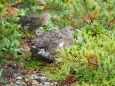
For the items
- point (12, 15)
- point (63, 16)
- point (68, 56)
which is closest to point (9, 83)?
point (12, 15)

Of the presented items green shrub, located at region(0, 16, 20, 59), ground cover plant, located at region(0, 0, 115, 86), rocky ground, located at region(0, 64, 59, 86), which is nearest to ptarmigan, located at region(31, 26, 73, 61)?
ground cover plant, located at region(0, 0, 115, 86)

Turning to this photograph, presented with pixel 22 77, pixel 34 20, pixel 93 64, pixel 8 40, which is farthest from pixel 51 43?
pixel 93 64

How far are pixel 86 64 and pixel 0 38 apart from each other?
11.0ft

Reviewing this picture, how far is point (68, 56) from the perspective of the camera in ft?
10.3

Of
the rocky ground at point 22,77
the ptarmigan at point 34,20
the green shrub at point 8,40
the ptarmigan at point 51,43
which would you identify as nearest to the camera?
the green shrub at point 8,40

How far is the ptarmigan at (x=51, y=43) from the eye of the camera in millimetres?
7348

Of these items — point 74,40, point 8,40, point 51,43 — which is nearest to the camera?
point 74,40

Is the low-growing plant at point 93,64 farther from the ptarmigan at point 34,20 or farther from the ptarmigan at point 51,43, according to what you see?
the ptarmigan at point 34,20

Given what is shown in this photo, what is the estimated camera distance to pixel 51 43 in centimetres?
754

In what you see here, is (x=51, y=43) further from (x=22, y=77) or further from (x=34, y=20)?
(x=34, y=20)

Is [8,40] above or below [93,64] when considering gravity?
below

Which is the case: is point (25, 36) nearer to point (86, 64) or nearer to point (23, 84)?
point (23, 84)

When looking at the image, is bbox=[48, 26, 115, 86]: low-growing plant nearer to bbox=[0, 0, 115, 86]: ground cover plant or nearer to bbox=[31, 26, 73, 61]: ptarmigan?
bbox=[0, 0, 115, 86]: ground cover plant

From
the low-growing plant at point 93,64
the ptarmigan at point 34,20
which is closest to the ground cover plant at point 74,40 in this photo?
the low-growing plant at point 93,64
